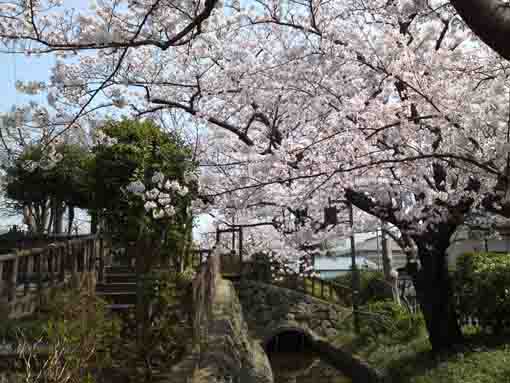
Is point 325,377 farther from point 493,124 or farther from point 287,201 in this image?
point 493,124

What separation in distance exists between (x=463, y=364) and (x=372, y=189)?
3.16 meters

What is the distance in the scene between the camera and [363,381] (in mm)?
9281

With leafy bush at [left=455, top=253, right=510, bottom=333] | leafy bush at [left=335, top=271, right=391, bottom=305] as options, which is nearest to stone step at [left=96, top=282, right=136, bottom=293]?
leafy bush at [left=455, top=253, right=510, bottom=333]

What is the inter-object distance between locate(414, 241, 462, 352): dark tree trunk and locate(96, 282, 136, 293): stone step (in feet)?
17.1

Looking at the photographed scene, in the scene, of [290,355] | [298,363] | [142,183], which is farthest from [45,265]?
[290,355]

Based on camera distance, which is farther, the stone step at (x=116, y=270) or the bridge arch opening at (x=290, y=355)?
the bridge arch opening at (x=290, y=355)

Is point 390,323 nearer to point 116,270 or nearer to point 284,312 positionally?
point 284,312

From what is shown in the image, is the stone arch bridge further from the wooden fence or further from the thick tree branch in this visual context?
the thick tree branch

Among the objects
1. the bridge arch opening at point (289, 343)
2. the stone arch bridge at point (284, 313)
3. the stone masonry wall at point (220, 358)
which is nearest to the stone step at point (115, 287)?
the stone masonry wall at point (220, 358)

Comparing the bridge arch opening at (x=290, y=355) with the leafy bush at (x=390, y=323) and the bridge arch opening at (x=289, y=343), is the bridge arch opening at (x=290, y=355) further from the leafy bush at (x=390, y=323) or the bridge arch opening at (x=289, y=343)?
the leafy bush at (x=390, y=323)

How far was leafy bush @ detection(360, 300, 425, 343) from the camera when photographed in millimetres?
10046

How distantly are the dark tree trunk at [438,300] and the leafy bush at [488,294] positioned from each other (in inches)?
36.0

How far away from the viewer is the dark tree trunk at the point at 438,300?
7.57m

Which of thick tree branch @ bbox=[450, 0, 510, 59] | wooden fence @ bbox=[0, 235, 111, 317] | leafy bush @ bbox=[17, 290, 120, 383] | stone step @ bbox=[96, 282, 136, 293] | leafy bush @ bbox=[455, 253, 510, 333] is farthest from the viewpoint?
leafy bush @ bbox=[455, 253, 510, 333]
